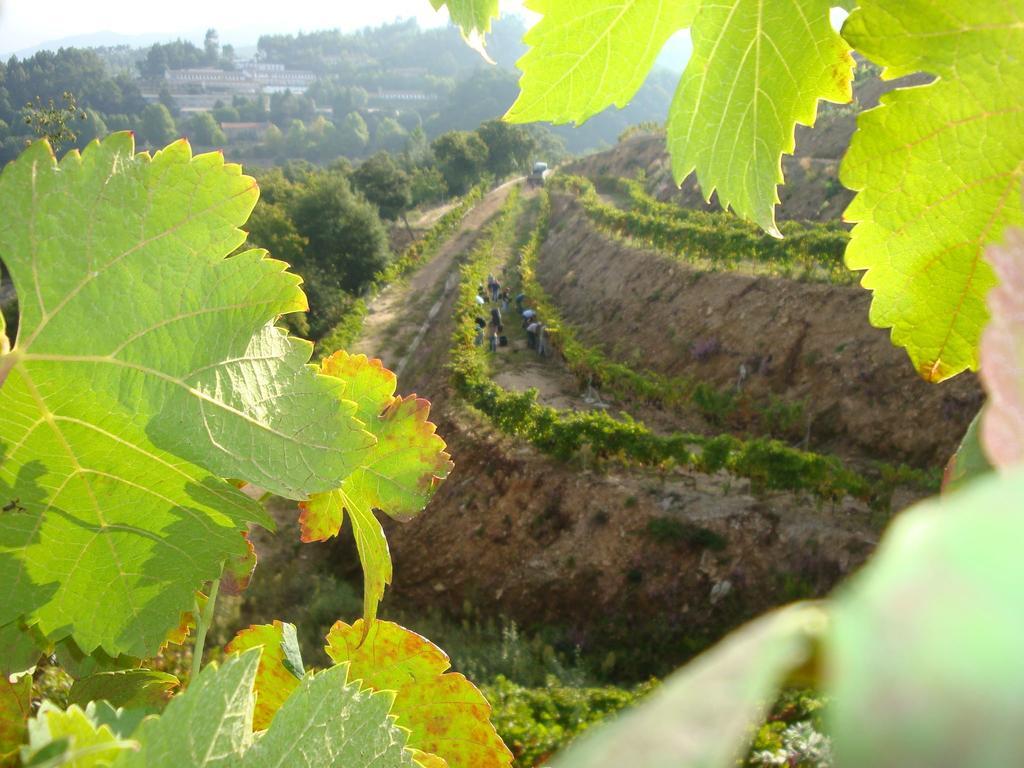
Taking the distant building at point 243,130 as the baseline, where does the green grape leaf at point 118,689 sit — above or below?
below

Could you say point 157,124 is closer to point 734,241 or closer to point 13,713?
point 734,241

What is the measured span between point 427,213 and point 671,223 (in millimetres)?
15850

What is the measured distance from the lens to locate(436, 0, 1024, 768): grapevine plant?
83mm

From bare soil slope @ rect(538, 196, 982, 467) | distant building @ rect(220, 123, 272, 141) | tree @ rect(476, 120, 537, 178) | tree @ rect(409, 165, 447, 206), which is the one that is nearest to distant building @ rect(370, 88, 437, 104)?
distant building @ rect(220, 123, 272, 141)

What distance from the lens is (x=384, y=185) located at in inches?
862

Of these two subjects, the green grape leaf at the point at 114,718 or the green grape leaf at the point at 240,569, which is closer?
the green grape leaf at the point at 114,718

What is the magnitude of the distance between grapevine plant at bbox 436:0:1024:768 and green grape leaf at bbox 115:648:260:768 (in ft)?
0.69

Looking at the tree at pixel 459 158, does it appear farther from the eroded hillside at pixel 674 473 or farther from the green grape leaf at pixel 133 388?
Answer: the green grape leaf at pixel 133 388

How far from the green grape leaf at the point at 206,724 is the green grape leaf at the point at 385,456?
0.28 m

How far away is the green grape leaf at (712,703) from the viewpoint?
0.09 meters

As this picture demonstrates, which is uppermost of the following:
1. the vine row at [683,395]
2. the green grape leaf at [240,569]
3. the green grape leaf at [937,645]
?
the green grape leaf at [937,645]

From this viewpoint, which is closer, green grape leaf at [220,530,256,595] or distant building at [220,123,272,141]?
green grape leaf at [220,530,256,595]

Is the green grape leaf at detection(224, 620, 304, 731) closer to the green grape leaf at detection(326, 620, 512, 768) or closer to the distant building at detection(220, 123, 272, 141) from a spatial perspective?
the green grape leaf at detection(326, 620, 512, 768)

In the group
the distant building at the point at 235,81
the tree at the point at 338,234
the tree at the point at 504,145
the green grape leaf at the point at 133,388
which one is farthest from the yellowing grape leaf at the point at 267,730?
the distant building at the point at 235,81
